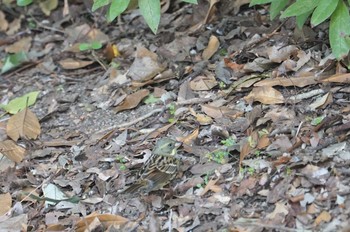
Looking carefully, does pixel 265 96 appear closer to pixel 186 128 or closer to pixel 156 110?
pixel 186 128

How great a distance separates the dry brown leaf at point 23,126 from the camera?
17.9 ft

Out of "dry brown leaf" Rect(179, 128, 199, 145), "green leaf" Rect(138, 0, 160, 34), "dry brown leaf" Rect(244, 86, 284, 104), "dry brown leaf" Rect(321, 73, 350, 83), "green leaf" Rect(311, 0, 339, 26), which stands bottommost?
"dry brown leaf" Rect(179, 128, 199, 145)

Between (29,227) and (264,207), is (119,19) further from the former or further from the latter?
(264,207)

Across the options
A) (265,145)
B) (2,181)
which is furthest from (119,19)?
(265,145)

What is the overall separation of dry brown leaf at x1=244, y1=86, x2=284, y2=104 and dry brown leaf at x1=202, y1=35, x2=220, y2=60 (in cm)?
83

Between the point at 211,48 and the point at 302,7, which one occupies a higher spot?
the point at 302,7

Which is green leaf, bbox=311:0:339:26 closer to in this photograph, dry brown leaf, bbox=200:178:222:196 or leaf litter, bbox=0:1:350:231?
leaf litter, bbox=0:1:350:231

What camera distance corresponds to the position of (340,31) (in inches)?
185

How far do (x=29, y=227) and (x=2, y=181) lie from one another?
0.58 metres

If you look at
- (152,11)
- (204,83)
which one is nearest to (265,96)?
(204,83)

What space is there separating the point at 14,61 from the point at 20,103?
0.87 meters

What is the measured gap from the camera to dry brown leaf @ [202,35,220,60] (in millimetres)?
5730

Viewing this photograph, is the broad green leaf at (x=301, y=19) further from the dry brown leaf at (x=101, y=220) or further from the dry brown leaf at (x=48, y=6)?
the dry brown leaf at (x=48, y=6)

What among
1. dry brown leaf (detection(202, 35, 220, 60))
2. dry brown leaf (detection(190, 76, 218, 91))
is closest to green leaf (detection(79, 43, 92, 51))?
dry brown leaf (detection(202, 35, 220, 60))
